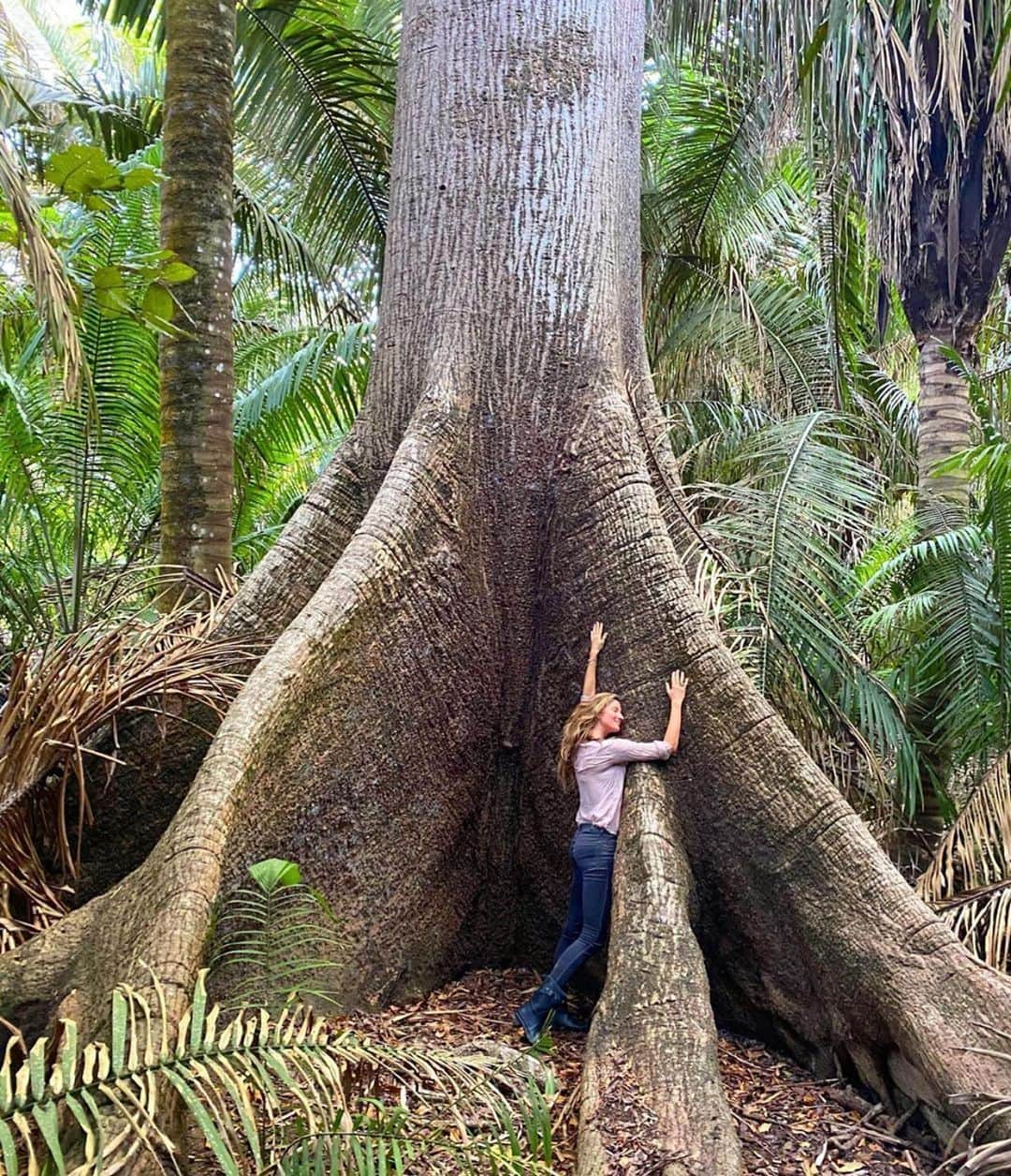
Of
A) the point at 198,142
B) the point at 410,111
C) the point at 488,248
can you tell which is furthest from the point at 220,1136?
the point at 198,142

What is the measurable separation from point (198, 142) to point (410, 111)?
6.12 ft

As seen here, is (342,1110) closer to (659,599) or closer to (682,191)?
(659,599)

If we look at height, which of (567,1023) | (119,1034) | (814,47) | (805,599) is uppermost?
(814,47)

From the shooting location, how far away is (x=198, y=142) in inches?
225

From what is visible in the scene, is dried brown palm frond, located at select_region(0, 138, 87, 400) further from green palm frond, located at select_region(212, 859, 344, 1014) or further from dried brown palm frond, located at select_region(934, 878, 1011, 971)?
dried brown palm frond, located at select_region(934, 878, 1011, 971)

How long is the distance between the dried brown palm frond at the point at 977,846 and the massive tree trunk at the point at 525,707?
3.90 ft

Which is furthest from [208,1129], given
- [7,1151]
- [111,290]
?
[111,290]

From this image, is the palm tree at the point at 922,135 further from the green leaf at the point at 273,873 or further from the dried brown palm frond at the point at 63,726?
the green leaf at the point at 273,873

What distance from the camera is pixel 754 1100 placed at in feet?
10.7

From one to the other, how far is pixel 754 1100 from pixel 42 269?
3511 mm

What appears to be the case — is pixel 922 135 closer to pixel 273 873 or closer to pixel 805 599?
pixel 805 599

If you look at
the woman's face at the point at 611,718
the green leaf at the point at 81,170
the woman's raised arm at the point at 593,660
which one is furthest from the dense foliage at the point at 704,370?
the woman's face at the point at 611,718

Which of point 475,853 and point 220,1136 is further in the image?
point 475,853

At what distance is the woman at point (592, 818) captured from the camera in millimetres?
3654
